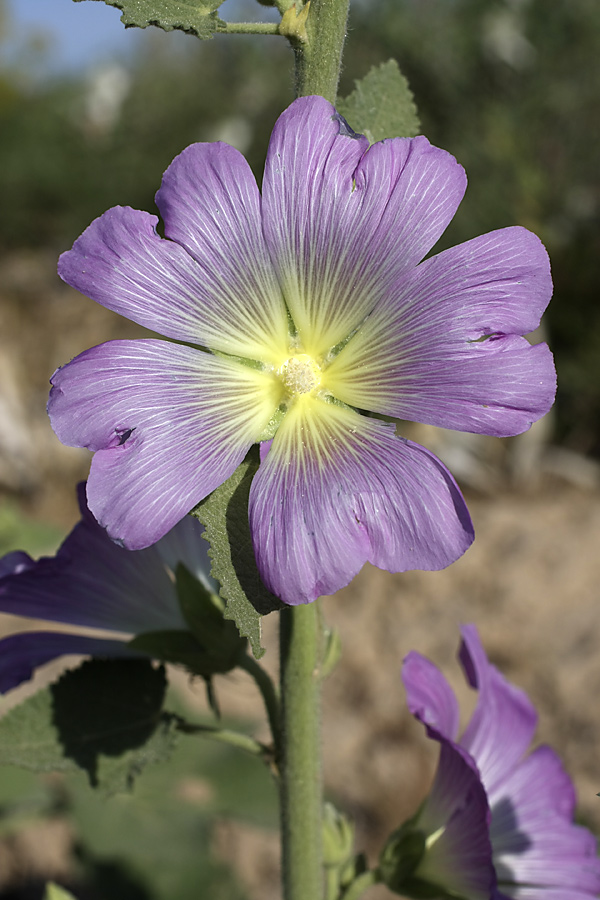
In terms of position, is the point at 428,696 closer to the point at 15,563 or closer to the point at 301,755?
the point at 301,755

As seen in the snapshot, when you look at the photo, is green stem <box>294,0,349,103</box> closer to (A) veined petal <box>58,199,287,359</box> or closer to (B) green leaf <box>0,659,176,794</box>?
(A) veined petal <box>58,199,287,359</box>

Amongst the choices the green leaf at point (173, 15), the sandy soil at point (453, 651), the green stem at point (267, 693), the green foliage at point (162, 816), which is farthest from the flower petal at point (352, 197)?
the sandy soil at point (453, 651)

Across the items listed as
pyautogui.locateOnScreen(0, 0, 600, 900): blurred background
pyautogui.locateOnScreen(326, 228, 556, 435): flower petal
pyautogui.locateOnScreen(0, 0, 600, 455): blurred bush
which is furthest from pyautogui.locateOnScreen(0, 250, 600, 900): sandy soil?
pyautogui.locateOnScreen(326, 228, 556, 435): flower petal

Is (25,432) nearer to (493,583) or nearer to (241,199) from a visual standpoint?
(493,583)

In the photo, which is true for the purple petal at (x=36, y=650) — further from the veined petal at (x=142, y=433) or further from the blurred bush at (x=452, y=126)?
the blurred bush at (x=452, y=126)

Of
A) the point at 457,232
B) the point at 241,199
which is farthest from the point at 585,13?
the point at 241,199
